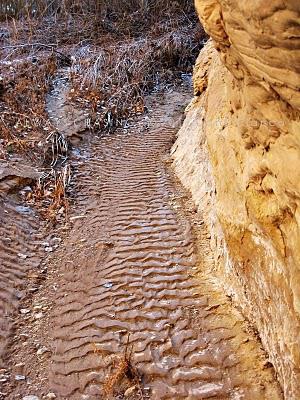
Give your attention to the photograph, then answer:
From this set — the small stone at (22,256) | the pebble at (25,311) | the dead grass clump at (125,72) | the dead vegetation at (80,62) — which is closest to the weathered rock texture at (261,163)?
the pebble at (25,311)

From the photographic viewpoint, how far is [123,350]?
135 inches

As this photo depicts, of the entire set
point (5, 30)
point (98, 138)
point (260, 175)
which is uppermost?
point (260, 175)

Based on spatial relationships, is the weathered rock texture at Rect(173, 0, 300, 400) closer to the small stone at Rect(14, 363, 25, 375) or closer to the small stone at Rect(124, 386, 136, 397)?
the small stone at Rect(124, 386, 136, 397)

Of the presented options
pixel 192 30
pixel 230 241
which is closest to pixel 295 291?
pixel 230 241

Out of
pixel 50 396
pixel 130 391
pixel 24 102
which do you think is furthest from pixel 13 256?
pixel 24 102

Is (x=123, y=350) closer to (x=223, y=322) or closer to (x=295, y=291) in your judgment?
(x=223, y=322)

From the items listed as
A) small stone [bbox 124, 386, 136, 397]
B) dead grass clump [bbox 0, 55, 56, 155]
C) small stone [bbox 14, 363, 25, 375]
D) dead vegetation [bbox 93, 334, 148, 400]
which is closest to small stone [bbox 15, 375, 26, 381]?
small stone [bbox 14, 363, 25, 375]

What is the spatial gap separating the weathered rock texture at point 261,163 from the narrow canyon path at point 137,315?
250 mm

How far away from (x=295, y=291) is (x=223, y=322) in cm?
128

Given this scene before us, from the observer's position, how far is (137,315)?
3740mm

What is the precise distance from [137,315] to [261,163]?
5.95 ft

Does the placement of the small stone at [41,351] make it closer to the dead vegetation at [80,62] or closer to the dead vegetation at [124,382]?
the dead vegetation at [124,382]

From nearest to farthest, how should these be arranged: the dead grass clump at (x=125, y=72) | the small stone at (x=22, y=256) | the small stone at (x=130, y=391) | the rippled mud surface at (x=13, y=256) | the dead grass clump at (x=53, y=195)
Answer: the small stone at (x=130, y=391) → the rippled mud surface at (x=13, y=256) → the small stone at (x=22, y=256) → the dead grass clump at (x=53, y=195) → the dead grass clump at (x=125, y=72)

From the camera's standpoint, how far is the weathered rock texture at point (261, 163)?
179 centimetres
